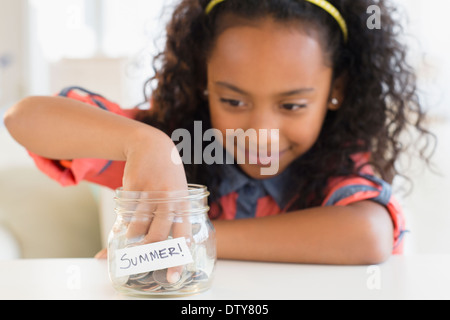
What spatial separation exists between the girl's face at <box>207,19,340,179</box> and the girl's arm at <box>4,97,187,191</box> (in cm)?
21

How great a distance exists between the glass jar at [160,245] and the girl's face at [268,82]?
0.30 metres

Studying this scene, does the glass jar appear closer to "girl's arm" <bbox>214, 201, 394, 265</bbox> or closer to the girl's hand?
the girl's hand

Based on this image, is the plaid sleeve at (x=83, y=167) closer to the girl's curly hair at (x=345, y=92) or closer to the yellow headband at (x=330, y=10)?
the girl's curly hair at (x=345, y=92)

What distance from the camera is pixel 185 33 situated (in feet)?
2.81

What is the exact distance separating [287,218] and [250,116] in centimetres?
16

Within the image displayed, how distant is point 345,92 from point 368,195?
22cm

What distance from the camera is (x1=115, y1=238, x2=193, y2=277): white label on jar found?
0.42 metres

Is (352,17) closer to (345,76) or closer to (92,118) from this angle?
(345,76)

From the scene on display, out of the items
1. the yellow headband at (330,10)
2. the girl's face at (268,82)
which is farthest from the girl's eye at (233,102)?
the yellow headband at (330,10)

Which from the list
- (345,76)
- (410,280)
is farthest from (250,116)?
(410,280)

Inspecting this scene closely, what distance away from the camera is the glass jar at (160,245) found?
43 cm

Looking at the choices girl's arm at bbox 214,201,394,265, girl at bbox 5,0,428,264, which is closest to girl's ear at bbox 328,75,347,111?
girl at bbox 5,0,428,264

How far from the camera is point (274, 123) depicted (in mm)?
748
